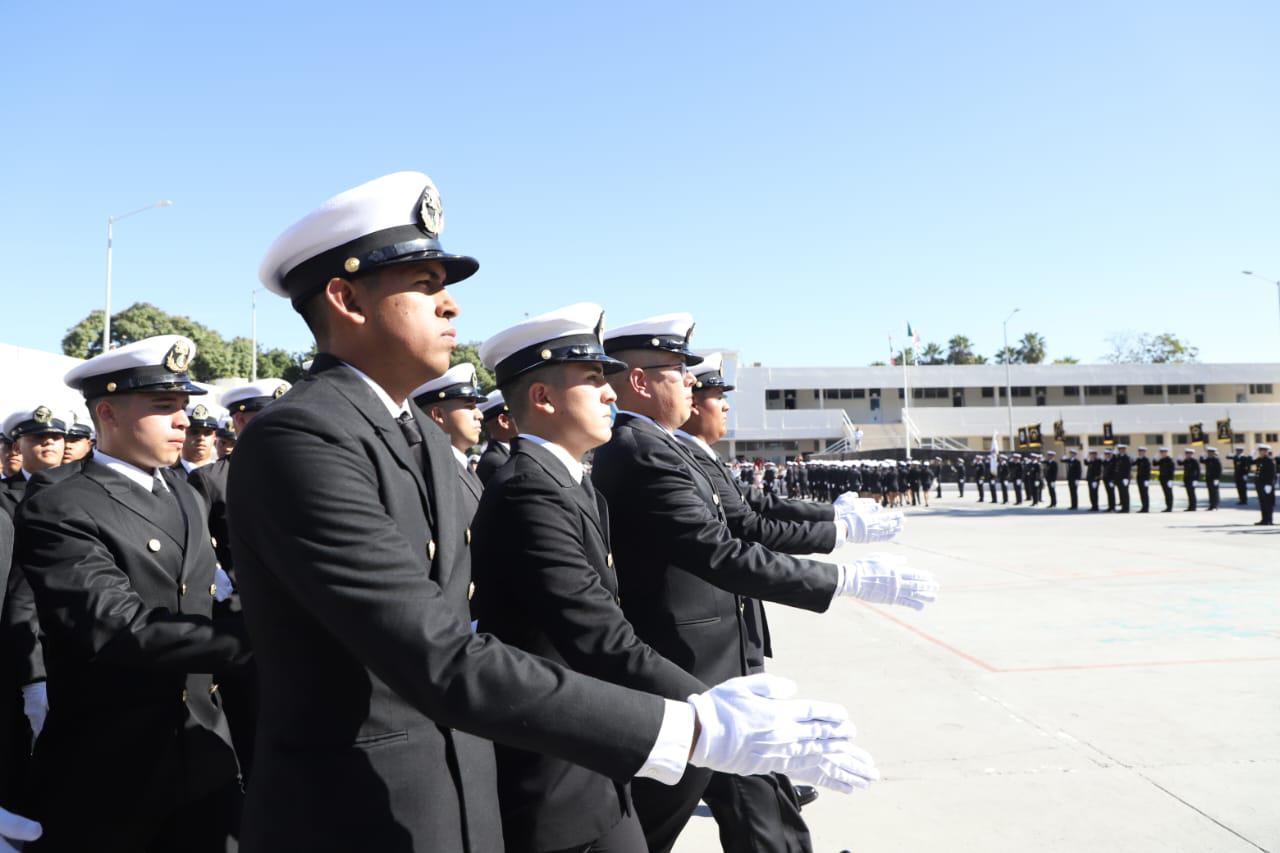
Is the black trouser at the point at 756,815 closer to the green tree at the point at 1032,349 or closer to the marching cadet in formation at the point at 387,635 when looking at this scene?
the marching cadet in formation at the point at 387,635

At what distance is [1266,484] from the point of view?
1930 centimetres

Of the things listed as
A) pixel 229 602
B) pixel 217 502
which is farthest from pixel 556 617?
pixel 217 502

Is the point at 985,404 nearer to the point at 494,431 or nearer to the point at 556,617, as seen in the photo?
the point at 494,431

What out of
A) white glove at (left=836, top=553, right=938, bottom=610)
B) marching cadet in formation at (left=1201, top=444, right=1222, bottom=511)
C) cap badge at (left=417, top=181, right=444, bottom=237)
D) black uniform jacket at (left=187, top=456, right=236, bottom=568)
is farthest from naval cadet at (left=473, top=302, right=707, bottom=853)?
marching cadet in formation at (left=1201, top=444, right=1222, bottom=511)

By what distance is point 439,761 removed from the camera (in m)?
1.67

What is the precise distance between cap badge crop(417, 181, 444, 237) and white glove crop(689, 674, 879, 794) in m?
1.06

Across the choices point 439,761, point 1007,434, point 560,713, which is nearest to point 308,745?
point 439,761

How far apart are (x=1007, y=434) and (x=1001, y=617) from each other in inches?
2364

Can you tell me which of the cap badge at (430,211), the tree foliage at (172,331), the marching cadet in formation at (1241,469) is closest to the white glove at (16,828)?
the cap badge at (430,211)

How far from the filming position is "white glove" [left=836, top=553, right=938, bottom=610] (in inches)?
125

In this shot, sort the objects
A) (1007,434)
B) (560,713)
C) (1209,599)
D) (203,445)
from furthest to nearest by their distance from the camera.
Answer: (1007,434)
(1209,599)
(203,445)
(560,713)

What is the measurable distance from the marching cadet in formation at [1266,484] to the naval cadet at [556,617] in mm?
21110

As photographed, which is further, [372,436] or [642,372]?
[642,372]

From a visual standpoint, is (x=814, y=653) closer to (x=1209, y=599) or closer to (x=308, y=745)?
(x=1209, y=599)
